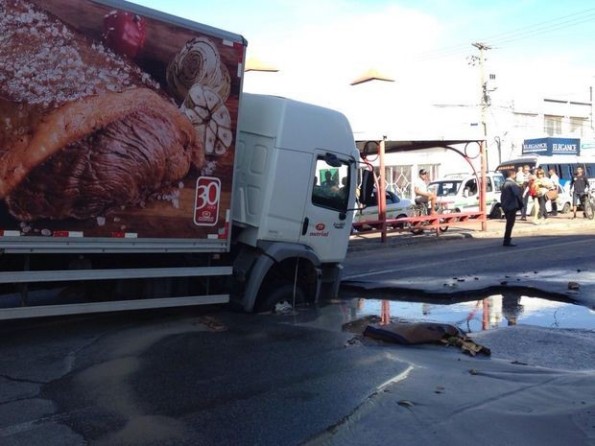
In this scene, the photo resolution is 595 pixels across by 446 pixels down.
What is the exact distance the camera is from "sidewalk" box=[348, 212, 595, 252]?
18141 mm

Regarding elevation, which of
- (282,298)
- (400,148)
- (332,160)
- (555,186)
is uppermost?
(400,148)

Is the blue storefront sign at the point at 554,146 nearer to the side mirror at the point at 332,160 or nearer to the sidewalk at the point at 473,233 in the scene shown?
the sidewalk at the point at 473,233

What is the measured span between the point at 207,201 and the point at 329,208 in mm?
1913

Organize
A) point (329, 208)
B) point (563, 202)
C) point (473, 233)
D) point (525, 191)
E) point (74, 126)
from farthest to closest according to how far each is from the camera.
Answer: point (563, 202), point (525, 191), point (473, 233), point (329, 208), point (74, 126)

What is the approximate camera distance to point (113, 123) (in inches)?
243

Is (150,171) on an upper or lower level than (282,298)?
upper

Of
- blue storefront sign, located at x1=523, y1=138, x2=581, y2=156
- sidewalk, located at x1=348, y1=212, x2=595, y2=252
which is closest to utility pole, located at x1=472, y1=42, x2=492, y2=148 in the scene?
blue storefront sign, located at x1=523, y1=138, x2=581, y2=156

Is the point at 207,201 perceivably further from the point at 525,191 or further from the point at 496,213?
the point at 496,213

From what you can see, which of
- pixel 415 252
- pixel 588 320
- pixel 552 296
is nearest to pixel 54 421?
pixel 588 320

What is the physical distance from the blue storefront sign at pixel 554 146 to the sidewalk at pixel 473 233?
16.6m

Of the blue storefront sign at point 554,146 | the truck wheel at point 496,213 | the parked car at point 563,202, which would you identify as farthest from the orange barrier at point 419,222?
the blue storefront sign at point 554,146

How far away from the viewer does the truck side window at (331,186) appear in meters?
8.03

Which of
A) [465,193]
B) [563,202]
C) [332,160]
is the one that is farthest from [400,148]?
[563,202]

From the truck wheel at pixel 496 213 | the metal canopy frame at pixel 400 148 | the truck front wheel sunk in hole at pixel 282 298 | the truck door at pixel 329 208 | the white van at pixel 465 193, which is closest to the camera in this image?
the truck front wheel sunk in hole at pixel 282 298
